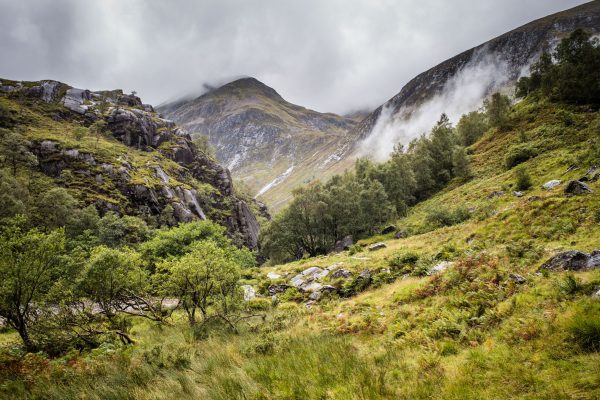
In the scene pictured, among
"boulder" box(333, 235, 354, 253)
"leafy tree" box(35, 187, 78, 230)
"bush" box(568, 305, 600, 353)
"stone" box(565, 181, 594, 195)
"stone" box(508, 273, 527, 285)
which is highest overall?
"leafy tree" box(35, 187, 78, 230)

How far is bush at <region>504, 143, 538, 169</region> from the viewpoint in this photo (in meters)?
50.6

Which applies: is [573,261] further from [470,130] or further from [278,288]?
[470,130]

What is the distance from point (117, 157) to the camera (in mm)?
91062

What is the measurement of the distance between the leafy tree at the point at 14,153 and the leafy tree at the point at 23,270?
253 feet

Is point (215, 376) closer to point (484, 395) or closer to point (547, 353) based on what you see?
point (484, 395)

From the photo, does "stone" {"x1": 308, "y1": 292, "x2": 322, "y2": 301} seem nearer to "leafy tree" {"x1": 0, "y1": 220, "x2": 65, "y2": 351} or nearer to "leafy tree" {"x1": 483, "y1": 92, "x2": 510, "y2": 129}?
"leafy tree" {"x1": 0, "y1": 220, "x2": 65, "y2": 351}

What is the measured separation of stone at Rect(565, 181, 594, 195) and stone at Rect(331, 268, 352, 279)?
1574 cm

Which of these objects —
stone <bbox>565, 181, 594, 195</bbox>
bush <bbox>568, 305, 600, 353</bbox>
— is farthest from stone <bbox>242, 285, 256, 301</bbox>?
stone <bbox>565, 181, 594, 195</bbox>

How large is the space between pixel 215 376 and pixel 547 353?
26.5 ft

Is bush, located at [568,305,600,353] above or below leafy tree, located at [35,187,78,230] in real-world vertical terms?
below

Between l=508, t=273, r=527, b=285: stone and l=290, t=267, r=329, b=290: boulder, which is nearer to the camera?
l=508, t=273, r=527, b=285: stone

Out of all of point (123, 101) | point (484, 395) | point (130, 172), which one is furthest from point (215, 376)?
point (123, 101)

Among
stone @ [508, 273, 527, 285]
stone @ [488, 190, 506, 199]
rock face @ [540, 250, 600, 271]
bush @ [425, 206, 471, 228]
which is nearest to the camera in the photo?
rock face @ [540, 250, 600, 271]

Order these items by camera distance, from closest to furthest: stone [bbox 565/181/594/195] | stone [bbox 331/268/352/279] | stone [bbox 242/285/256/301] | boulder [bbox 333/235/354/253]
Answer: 1. stone [bbox 565/181/594/195]
2. stone [bbox 331/268/352/279]
3. stone [bbox 242/285/256/301]
4. boulder [bbox 333/235/354/253]
